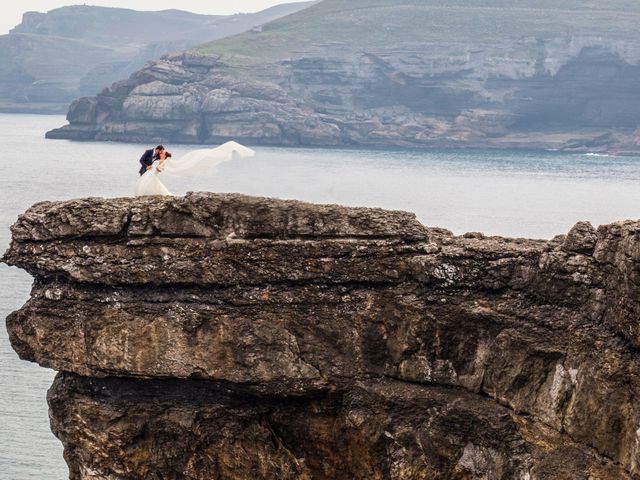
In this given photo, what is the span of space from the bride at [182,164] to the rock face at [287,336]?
3738 mm

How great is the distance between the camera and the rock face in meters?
20.3

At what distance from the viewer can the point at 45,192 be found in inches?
5443

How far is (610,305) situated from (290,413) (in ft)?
18.9

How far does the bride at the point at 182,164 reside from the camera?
25383 mm

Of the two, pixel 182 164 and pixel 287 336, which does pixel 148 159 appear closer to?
pixel 182 164

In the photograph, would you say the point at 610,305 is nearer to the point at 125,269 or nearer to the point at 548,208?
the point at 125,269

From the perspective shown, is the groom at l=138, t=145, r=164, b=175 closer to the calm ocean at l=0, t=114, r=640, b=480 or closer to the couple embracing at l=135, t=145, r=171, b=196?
the couple embracing at l=135, t=145, r=171, b=196

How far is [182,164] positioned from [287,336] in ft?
26.0

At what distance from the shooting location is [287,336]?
2100cm

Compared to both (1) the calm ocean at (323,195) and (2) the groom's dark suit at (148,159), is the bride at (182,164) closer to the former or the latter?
(2) the groom's dark suit at (148,159)

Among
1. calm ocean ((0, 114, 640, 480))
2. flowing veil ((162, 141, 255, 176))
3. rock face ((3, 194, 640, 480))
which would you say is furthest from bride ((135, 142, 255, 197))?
calm ocean ((0, 114, 640, 480))

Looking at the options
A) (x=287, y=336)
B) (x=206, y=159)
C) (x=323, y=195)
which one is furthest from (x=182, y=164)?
(x=323, y=195)

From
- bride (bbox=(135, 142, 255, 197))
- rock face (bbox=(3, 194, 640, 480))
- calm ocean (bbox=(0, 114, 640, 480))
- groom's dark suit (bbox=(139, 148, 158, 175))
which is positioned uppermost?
groom's dark suit (bbox=(139, 148, 158, 175))

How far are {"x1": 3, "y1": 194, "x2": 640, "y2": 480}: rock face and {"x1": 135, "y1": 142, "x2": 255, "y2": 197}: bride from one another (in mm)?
3738
